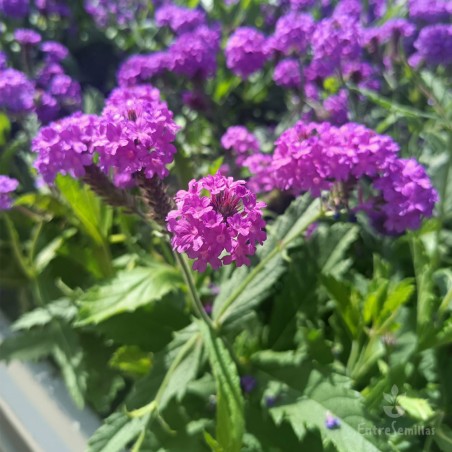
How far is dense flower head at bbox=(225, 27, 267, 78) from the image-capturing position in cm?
117

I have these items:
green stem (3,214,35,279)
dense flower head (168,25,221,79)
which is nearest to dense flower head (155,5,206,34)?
dense flower head (168,25,221,79)

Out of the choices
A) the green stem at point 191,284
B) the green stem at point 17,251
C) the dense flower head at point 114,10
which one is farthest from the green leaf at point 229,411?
the dense flower head at point 114,10

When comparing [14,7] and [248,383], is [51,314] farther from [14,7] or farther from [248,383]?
[14,7]

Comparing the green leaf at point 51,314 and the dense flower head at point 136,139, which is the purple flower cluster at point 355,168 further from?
the green leaf at point 51,314

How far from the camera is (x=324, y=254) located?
93cm

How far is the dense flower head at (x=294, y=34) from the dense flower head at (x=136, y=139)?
0.56 metres

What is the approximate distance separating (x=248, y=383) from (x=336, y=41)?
24.7 inches

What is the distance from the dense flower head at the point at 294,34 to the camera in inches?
42.9

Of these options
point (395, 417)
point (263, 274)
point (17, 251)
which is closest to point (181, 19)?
point (17, 251)

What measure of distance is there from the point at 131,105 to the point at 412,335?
0.55 m

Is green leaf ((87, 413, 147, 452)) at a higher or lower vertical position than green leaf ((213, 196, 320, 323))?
lower

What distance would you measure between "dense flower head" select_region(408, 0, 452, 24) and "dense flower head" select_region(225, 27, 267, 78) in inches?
18.5

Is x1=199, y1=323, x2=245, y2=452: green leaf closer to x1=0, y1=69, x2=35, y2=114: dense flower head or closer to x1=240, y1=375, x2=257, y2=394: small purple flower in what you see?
x1=240, y1=375, x2=257, y2=394: small purple flower

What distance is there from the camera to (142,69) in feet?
3.99
